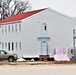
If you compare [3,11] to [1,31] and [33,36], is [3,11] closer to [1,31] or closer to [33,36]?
[1,31]

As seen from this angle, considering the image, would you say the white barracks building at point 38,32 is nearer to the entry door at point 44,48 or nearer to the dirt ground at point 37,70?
the entry door at point 44,48

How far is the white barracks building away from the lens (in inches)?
2440

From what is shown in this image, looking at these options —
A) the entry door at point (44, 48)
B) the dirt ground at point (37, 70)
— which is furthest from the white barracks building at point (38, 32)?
the dirt ground at point (37, 70)

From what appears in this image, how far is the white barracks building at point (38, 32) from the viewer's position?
203 ft

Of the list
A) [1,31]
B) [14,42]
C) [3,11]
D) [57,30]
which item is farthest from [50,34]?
[3,11]

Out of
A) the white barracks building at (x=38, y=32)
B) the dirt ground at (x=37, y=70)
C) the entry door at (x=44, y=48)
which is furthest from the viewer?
the entry door at (x=44, y=48)

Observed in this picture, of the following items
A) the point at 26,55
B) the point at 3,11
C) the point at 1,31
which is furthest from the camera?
the point at 3,11

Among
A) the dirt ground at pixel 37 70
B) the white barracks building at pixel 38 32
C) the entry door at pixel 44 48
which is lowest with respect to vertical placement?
the dirt ground at pixel 37 70

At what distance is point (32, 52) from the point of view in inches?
2441

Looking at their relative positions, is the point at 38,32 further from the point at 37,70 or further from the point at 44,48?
the point at 37,70

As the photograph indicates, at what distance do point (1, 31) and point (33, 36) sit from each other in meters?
9.67

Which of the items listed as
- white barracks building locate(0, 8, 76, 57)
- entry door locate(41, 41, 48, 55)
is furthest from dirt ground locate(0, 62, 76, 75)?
entry door locate(41, 41, 48, 55)

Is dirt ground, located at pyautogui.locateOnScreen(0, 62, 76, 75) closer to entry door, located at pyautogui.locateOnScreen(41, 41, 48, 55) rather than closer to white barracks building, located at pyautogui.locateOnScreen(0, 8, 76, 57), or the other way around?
white barracks building, located at pyautogui.locateOnScreen(0, 8, 76, 57)

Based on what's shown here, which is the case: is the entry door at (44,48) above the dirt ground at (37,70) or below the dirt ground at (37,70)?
above
